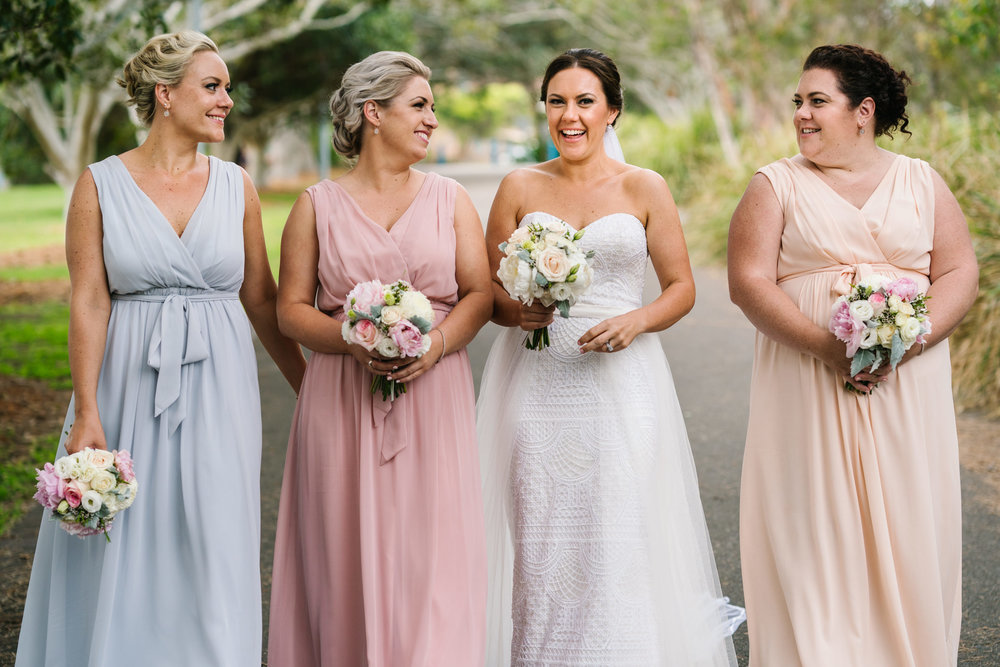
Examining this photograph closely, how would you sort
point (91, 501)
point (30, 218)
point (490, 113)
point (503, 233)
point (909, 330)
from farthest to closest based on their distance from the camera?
1. point (490, 113)
2. point (30, 218)
3. point (503, 233)
4. point (909, 330)
5. point (91, 501)

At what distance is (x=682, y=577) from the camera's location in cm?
486

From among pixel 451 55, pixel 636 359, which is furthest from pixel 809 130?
pixel 451 55

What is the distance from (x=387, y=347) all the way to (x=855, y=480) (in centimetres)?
197

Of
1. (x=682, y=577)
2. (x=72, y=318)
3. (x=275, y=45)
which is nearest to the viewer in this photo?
(x=72, y=318)

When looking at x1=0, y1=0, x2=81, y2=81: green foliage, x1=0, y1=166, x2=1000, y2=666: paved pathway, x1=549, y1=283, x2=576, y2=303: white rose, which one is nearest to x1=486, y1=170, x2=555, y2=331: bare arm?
x1=549, y1=283, x2=576, y2=303: white rose

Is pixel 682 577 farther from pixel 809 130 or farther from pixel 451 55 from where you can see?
pixel 451 55

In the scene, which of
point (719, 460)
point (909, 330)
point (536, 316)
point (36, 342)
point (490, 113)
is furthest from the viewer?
point (490, 113)

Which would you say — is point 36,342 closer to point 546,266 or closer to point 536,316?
point 536,316

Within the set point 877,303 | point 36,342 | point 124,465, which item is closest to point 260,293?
point 124,465

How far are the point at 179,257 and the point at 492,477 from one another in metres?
1.65

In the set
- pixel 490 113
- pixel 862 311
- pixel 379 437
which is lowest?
pixel 379 437

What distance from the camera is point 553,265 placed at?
4.16m

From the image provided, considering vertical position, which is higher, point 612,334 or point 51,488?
point 612,334

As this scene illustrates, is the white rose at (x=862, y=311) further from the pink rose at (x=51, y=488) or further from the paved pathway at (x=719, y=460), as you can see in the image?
the pink rose at (x=51, y=488)
